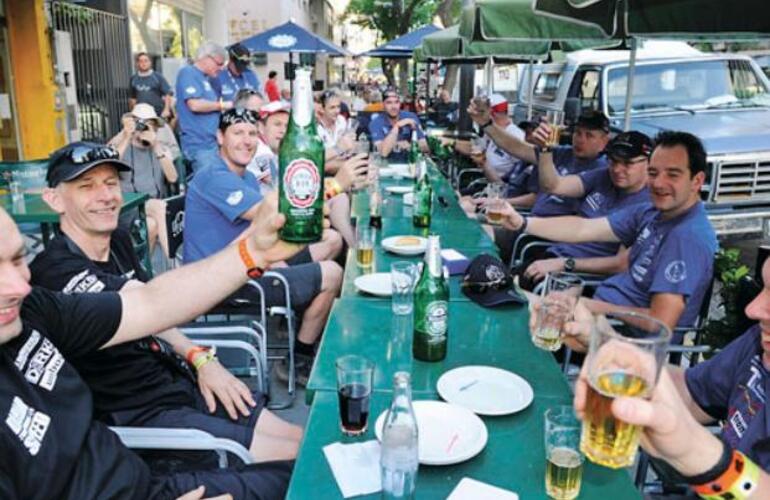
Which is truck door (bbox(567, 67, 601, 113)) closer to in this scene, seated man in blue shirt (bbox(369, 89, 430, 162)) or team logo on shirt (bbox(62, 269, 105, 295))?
seated man in blue shirt (bbox(369, 89, 430, 162))

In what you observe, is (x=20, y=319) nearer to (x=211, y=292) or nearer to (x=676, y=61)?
(x=211, y=292)

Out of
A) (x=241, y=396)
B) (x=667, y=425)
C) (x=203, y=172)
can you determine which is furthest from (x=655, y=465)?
(x=203, y=172)

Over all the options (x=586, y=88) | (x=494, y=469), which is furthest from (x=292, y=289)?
(x=586, y=88)

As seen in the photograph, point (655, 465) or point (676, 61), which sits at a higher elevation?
point (676, 61)

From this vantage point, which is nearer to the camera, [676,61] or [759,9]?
[759,9]

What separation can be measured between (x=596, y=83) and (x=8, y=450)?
308 inches

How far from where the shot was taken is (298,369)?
3.84 metres

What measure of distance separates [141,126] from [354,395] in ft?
15.4

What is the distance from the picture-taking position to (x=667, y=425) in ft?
3.78

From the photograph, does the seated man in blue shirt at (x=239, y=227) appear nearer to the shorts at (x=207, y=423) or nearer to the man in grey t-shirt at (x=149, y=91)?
the shorts at (x=207, y=423)

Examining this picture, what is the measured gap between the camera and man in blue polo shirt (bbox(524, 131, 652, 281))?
3949mm

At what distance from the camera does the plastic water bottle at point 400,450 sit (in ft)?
4.57

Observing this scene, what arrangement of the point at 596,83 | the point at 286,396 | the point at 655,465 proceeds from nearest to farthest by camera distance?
the point at 655,465, the point at 286,396, the point at 596,83

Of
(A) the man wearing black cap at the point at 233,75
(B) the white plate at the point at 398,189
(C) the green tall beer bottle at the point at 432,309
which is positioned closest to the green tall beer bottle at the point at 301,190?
(C) the green tall beer bottle at the point at 432,309
